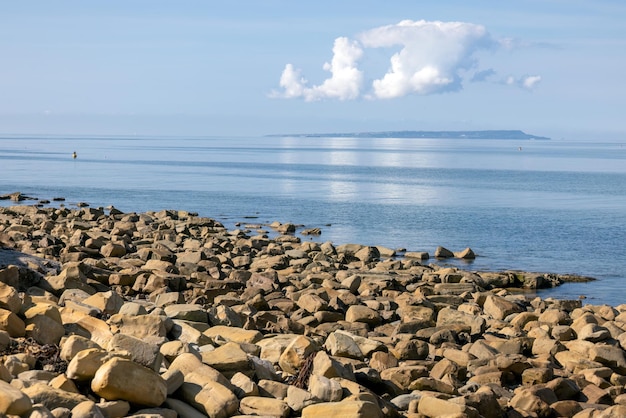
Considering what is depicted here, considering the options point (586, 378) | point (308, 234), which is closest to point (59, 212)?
point (308, 234)

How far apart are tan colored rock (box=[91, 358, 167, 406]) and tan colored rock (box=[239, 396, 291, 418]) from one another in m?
1.07

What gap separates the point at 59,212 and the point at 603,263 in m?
27.2

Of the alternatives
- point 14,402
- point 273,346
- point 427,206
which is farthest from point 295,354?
point 427,206

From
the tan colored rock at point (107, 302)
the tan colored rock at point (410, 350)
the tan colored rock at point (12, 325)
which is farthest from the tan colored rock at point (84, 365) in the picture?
the tan colored rock at point (410, 350)

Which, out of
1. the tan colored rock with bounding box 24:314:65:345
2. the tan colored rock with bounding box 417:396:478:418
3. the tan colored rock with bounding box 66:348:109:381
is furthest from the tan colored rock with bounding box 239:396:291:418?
the tan colored rock with bounding box 24:314:65:345

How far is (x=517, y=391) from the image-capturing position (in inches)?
492

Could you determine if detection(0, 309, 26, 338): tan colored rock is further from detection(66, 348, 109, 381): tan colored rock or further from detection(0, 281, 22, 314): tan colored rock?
detection(66, 348, 109, 381): tan colored rock

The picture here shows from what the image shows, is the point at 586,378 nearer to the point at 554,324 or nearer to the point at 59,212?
the point at 554,324

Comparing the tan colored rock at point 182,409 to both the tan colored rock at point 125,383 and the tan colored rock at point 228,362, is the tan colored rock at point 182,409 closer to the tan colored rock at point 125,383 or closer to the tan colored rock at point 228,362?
the tan colored rock at point 125,383

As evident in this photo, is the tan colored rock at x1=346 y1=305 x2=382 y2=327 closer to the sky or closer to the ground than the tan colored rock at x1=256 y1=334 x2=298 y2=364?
closer to the ground

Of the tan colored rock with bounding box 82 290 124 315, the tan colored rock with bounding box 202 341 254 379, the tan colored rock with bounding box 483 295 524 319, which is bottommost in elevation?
the tan colored rock with bounding box 483 295 524 319

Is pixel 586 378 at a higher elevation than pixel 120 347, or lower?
lower

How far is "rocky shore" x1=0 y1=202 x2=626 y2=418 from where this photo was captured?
897cm

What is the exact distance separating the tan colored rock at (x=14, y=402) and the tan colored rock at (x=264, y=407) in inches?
97.8
